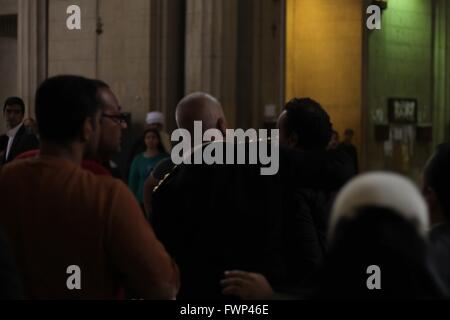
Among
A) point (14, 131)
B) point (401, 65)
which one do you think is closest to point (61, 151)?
point (14, 131)

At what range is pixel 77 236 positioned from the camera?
4293 mm

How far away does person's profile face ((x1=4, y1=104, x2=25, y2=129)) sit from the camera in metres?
12.2

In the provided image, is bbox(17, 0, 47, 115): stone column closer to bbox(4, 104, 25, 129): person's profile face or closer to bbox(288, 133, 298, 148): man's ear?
bbox(4, 104, 25, 129): person's profile face

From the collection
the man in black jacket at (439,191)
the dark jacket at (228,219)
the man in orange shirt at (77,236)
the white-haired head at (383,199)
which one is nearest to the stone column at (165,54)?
the dark jacket at (228,219)

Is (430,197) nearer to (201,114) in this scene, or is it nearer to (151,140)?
(201,114)

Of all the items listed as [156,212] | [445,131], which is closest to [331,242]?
[156,212]

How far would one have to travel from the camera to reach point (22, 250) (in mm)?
4352

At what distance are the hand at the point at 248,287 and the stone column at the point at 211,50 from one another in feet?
42.4

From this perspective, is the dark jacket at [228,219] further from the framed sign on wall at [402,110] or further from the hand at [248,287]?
the framed sign on wall at [402,110]

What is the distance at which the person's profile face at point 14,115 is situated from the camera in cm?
1218

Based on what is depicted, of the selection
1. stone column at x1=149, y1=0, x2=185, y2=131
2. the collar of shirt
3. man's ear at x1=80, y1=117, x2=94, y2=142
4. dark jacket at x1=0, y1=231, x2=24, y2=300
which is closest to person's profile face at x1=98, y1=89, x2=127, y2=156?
man's ear at x1=80, y1=117, x2=94, y2=142

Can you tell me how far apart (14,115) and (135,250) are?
8.22 m
